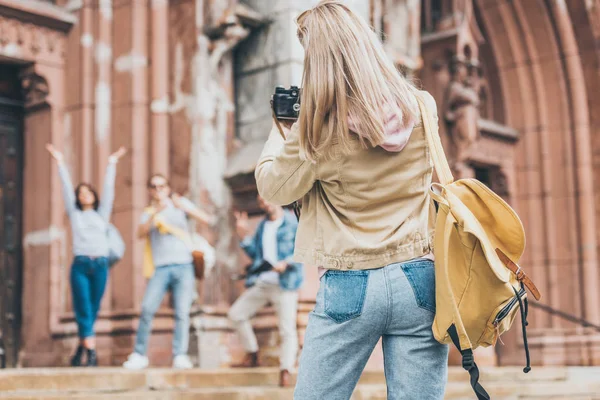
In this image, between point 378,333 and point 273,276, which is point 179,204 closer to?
point 273,276

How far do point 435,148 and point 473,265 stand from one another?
31 cm

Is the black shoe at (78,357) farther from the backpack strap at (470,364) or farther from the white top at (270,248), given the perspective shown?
the backpack strap at (470,364)

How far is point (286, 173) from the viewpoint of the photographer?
260cm

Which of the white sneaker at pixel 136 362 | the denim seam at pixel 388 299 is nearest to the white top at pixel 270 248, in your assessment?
the white sneaker at pixel 136 362

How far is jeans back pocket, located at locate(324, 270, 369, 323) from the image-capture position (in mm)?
2508

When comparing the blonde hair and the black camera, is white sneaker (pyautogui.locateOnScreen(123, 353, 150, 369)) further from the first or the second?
the blonde hair

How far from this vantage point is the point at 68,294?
9180 mm

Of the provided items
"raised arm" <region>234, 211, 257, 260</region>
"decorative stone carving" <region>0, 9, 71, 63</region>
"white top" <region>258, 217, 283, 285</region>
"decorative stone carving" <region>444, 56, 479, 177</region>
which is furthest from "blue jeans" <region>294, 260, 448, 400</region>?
"decorative stone carving" <region>444, 56, 479, 177</region>

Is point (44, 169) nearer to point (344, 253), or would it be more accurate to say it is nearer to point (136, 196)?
point (136, 196)

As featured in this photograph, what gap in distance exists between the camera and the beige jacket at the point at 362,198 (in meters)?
2.55

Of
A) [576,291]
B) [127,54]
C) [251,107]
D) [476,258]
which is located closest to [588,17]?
[576,291]

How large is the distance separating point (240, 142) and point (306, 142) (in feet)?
23.9

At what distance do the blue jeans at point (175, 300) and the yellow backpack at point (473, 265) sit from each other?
553 cm

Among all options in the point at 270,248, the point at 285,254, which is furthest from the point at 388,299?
the point at 270,248
